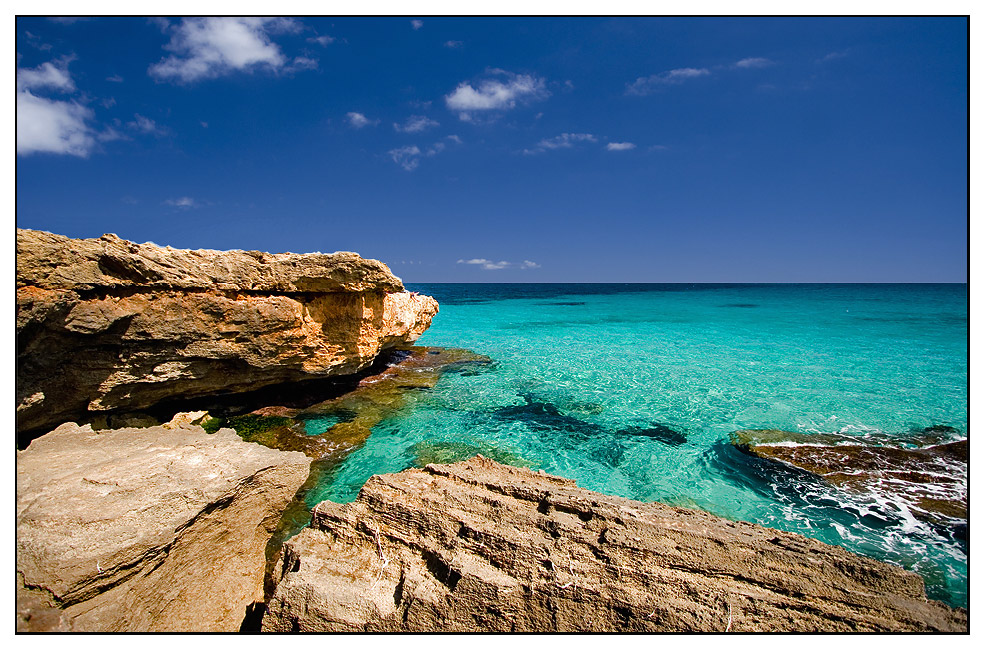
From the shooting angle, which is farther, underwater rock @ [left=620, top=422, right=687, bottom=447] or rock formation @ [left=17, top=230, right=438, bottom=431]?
underwater rock @ [left=620, top=422, right=687, bottom=447]

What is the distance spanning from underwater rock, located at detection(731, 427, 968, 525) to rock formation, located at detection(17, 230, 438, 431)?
28.4ft

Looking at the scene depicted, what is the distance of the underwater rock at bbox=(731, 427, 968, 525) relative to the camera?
5.65 m

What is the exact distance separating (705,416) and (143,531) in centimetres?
1018

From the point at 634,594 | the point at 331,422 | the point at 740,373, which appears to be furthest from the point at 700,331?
the point at 634,594

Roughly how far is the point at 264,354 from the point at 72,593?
5004 mm

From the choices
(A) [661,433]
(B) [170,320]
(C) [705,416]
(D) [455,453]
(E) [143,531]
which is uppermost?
(B) [170,320]

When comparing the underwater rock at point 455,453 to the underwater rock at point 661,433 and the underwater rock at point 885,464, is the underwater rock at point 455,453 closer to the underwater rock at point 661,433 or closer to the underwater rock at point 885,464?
the underwater rock at point 661,433

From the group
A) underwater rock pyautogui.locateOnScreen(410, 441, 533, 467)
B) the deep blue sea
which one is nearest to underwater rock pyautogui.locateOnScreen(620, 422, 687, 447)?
the deep blue sea

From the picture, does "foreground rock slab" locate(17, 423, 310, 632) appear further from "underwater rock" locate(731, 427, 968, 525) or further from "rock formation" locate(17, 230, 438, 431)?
"underwater rock" locate(731, 427, 968, 525)

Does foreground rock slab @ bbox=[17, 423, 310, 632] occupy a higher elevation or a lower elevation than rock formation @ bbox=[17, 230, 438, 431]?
lower

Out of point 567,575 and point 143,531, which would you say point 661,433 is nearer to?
point 567,575

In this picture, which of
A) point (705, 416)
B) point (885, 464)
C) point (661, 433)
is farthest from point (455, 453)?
point (885, 464)

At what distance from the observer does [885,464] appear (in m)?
6.61

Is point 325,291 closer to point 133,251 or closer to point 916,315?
point 133,251
